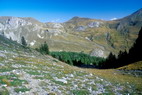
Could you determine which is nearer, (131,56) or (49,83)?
(49,83)

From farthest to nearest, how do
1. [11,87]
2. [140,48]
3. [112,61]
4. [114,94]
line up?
[112,61] < [140,48] < [114,94] < [11,87]

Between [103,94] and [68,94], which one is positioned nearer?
[68,94]

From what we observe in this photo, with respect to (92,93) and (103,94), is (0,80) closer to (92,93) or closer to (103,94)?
(92,93)

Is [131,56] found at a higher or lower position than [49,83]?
lower

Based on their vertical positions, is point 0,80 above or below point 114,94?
above

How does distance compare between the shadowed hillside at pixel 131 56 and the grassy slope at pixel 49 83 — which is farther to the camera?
the shadowed hillside at pixel 131 56

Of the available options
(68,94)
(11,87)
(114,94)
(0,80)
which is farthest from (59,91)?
(114,94)

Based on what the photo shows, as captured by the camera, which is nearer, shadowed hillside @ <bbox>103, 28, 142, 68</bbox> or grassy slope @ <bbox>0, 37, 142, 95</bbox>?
grassy slope @ <bbox>0, 37, 142, 95</bbox>

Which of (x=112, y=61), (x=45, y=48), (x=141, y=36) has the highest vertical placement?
(x=141, y=36)

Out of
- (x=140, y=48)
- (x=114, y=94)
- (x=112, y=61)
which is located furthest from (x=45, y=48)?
(x=114, y=94)

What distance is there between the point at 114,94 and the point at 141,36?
83.8 metres

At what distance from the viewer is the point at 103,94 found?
1562 cm

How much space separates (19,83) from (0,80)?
1.78 metres

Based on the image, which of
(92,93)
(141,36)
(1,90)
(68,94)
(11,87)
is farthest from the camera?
(141,36)
